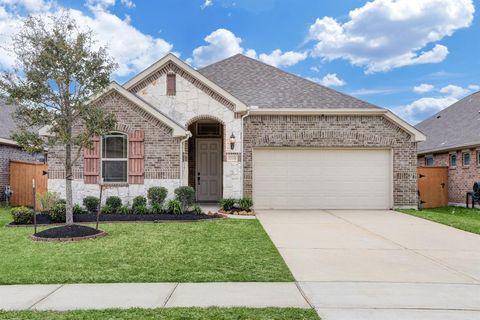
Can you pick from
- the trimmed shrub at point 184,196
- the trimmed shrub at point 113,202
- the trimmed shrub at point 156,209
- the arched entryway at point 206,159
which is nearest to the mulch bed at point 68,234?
the trimmed shrub at point 156,209

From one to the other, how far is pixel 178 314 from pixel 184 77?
1128 cm

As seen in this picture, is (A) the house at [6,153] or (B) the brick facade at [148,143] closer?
(B) the brick facade at [148,143]

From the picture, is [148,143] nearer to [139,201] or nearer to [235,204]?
[139,201]

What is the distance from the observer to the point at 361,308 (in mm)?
4500

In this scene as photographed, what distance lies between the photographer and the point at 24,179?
658 inches

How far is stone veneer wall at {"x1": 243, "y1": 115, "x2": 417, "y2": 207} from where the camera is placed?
49.4ft

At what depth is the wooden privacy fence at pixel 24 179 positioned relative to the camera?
16125 millimetres

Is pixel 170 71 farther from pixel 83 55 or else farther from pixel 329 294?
pixel 329 294

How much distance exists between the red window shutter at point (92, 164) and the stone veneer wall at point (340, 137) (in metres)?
5.28

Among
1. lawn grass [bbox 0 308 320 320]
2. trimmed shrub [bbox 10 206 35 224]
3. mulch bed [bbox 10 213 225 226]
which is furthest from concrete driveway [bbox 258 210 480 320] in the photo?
trimmed shrub [bbox 10 206 35 224]

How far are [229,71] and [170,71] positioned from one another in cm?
452

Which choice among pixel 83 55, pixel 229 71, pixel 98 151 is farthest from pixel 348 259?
pixel 229 71

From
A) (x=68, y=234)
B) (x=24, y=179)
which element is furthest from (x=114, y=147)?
(x=24, y=179)

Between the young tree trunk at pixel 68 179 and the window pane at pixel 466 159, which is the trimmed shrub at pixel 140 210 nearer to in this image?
the young tree trunk at pixel 68 179
